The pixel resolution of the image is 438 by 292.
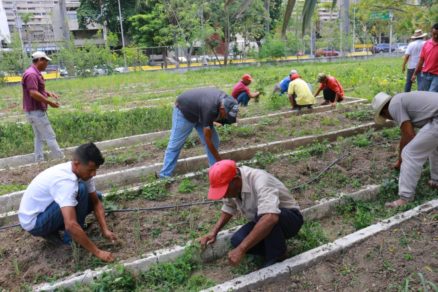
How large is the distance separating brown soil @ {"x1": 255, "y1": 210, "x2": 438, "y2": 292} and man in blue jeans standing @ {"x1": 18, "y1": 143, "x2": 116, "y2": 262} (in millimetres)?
1483

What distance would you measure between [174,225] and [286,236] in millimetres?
1254

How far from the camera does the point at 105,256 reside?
10.7ft

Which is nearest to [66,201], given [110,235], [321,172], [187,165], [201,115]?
[110,235]

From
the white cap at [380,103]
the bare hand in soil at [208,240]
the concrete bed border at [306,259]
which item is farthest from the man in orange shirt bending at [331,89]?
the bare hand in soil at [208,240]

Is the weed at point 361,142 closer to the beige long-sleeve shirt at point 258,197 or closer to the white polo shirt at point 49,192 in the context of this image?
the beige long-sleeve shirt at point 258,197

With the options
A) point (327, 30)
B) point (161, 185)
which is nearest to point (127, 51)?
point (327, 30)

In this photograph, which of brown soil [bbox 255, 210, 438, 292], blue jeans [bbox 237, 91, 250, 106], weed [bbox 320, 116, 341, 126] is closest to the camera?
brown soil [bbox 255, 210, 438, 292]

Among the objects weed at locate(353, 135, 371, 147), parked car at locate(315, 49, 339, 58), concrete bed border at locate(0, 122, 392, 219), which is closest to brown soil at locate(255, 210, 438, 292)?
weed at locate(353, 135, 371, 147)

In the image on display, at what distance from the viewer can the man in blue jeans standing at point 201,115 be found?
4.42m

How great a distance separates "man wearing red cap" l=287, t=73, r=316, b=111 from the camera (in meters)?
8.48

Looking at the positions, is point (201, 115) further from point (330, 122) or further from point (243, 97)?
point (243, 97)

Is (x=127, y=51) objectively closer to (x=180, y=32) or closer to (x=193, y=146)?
(x=180, y=32)

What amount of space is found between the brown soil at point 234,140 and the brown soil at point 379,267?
10.3ft

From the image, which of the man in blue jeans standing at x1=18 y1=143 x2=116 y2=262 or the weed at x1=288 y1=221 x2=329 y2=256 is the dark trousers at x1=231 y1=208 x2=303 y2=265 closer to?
the weed at x1=288 y1=221 x2=329 y2=256
